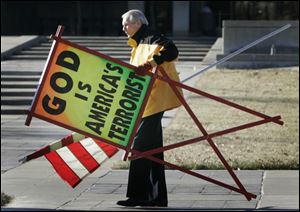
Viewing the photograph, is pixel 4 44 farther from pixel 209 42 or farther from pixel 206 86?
pixel 206 86

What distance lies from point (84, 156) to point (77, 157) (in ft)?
0.25

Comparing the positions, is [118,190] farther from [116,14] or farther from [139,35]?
[116,14]

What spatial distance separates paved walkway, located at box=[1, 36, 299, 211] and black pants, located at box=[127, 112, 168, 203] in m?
0.16

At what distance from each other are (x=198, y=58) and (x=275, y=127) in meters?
14.4

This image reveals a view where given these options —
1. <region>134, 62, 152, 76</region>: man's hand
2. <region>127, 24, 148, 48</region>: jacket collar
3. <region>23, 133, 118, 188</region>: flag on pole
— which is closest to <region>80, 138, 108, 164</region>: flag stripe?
<region>23, 133, 118, 188</region>: flag on pole

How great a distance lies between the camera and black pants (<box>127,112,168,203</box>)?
826cm

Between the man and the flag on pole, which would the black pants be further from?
the flag on pole

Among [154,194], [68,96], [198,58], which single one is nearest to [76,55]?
[68,96]

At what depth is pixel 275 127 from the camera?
1541 centimetres

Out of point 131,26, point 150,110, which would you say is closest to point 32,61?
point 131,26

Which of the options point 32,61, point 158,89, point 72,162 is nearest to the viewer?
point 158,89

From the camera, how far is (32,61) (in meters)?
29.1

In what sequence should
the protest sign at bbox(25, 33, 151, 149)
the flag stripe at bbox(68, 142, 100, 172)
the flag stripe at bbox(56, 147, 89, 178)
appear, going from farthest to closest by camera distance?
1. the flag stripe at bbox(68, 142, 100, 172)
2. the flag stripe at bbox(56, 147, 89, 178)
3. the protest sign at bbox(25, 33, 151, 149)

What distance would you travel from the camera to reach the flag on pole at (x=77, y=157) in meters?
8.49
